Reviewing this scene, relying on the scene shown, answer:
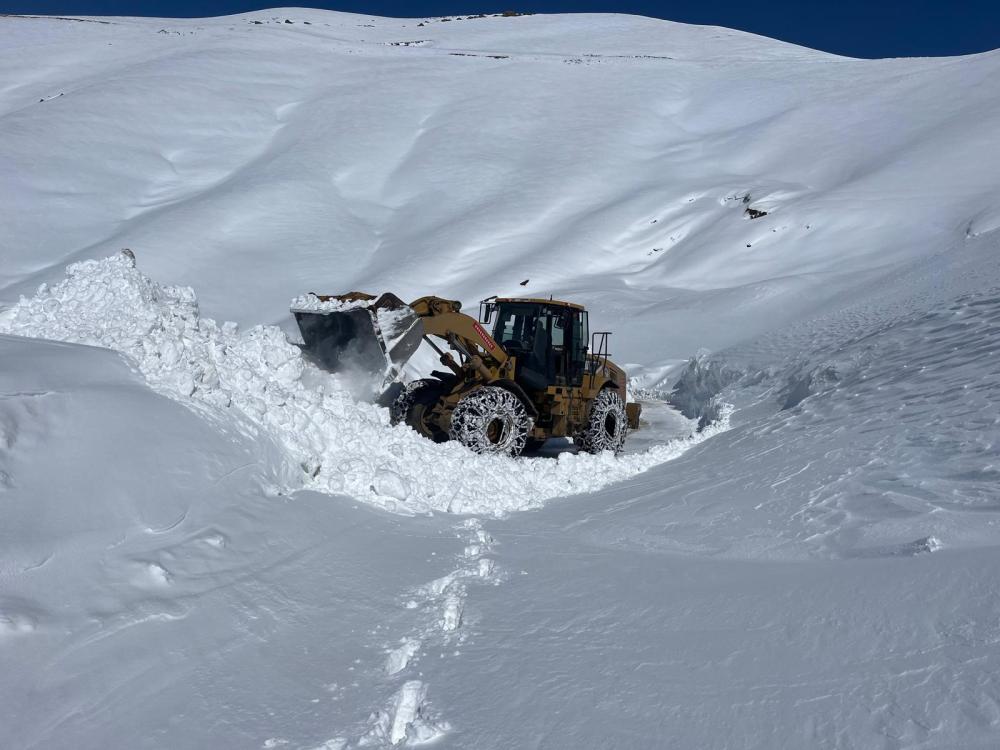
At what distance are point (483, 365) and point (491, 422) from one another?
2.86 ft

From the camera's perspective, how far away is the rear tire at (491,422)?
8.92m

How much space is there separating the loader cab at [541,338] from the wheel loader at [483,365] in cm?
1

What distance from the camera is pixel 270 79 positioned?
3453 centimetres

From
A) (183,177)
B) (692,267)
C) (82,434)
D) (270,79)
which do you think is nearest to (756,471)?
(82,434)

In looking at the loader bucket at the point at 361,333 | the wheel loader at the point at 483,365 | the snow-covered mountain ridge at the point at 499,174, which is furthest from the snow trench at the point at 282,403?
the snow-covered mountain ridge at the point at 499,174

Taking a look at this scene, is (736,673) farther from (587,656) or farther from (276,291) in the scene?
(276,291)

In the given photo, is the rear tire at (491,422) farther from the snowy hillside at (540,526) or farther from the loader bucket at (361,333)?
the loader bucket at (361,333)

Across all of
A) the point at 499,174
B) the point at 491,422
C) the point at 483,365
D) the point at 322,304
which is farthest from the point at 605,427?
the point at 499,174

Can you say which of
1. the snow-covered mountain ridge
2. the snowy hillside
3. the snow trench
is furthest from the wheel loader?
the snow-covered mountain ridge

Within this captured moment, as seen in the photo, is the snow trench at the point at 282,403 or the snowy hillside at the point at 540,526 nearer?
the snowy hillside at the point at 540,526

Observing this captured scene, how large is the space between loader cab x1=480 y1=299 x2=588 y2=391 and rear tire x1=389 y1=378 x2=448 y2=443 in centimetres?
93

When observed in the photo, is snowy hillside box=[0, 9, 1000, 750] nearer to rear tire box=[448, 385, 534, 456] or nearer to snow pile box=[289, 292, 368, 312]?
rear tire box=[448, 385, 534, 456]

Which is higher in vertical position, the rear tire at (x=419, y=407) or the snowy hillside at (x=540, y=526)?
the snowy hillside at (x=540, y=526)

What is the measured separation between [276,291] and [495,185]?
338 inches
